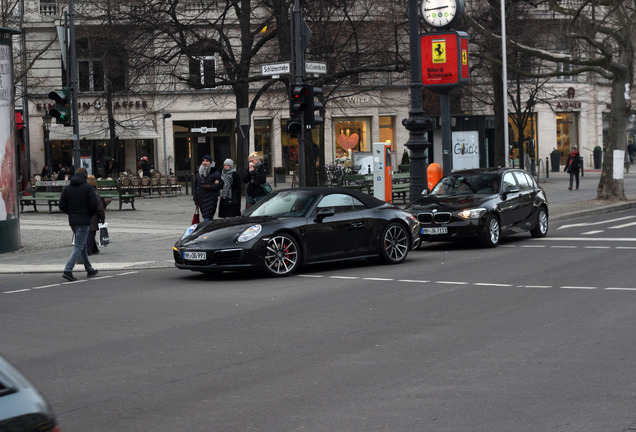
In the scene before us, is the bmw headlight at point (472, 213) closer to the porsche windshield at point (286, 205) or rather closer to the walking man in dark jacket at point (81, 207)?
the porsche windshield at point (286, 205)

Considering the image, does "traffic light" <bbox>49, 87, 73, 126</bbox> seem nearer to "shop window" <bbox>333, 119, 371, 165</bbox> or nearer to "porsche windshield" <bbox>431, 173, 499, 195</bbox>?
"porsche windshield" <bbox>431, 173, 499, 195</bbox>

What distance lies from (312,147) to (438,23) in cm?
773

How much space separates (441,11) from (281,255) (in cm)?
1174

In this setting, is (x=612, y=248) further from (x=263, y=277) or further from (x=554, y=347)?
(x=554, y=347)

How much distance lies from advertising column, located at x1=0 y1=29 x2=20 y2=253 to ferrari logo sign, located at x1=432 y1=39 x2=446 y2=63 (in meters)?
9.90

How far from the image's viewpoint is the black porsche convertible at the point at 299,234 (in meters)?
14.2

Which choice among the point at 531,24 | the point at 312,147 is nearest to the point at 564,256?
the point at 312,147

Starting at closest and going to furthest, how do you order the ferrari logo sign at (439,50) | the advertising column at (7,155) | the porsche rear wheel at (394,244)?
the porsche rear wheel at (394,244)
the advertising column at (7,155)
the ferrari logo sign at (439,50)

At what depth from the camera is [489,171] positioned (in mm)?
19750

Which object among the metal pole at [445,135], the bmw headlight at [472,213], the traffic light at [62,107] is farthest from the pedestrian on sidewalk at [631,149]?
the traffic light at [62,107]

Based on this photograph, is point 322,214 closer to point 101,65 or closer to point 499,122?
point 499,122

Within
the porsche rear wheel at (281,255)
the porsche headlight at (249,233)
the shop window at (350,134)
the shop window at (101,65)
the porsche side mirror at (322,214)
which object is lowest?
the porsche rear wheel at (281,255)

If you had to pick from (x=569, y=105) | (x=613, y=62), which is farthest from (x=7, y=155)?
(x=569, y=105)

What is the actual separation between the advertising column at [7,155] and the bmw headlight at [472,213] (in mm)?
9042
